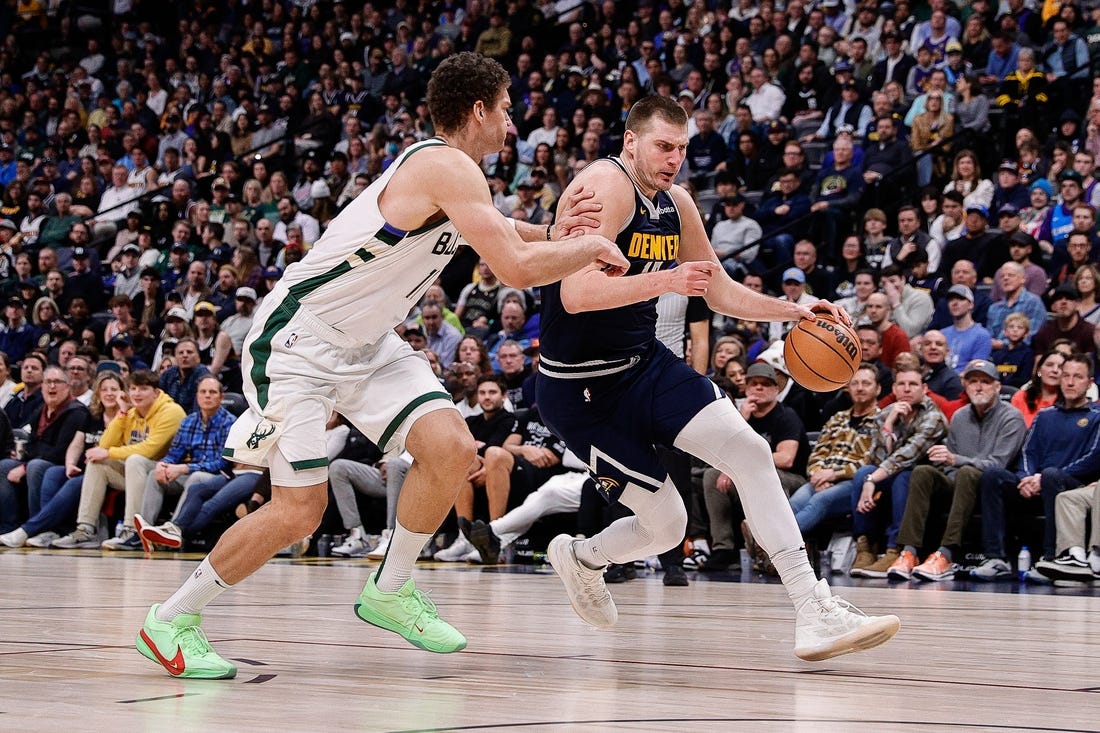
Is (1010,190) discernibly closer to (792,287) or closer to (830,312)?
(792,287)

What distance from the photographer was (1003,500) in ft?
26.6

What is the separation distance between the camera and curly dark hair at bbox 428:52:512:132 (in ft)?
13.4

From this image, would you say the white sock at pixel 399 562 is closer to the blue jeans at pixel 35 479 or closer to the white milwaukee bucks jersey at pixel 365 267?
the white milwaukee bucks jersey at pixel 365 267

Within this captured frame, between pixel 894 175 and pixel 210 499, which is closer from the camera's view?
pixel 210 499

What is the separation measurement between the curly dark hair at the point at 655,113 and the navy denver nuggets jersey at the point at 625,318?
14cm

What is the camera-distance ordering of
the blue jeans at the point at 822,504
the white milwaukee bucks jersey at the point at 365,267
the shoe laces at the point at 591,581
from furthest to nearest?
the blue jeans at the point at 822,504 < the shoe laces at the point at 591,581 < the white milwaukee bucks jersey at the point at 365,267

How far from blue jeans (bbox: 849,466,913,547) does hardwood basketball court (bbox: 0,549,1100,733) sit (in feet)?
5.26

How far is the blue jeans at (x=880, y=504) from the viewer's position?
27.3ft

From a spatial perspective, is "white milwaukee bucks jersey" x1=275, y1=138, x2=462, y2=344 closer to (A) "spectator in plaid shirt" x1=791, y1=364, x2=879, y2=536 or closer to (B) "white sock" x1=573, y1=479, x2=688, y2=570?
(B) "white sock" x1=573, y1=479, x2=688, y2=570

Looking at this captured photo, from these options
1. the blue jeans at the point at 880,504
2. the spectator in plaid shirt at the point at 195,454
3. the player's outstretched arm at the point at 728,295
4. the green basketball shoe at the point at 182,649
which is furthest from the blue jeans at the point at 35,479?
the green basketball shoe at the point at 182,649

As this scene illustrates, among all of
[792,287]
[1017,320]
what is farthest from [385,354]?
[792,287]

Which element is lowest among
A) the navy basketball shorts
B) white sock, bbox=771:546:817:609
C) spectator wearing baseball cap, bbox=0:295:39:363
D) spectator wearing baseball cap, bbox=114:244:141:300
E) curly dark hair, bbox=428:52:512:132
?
white sock, bbox=771:546:817:609

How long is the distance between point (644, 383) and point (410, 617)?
1083 millimetres

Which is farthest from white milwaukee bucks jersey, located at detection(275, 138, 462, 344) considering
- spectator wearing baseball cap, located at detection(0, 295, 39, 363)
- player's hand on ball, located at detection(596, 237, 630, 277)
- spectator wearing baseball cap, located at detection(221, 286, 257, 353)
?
spectator wearing baseball cap, located at detection(0, 295, 39, 363)
